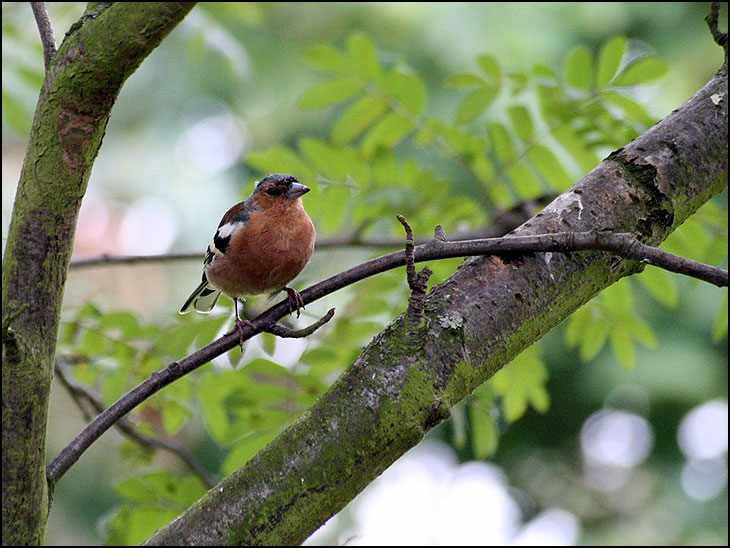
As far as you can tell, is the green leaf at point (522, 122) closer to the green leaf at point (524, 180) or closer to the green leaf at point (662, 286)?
the green leaf at point (524, 180)

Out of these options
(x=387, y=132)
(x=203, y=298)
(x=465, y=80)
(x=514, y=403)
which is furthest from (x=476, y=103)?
(x=203, y=298)

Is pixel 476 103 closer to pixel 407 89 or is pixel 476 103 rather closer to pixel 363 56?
pixel 407 89

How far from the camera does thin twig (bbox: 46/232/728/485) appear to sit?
6.56ft

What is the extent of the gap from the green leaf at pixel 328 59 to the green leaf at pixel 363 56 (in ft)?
0.15

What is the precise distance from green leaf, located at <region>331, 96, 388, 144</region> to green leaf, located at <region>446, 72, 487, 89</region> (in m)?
0.33

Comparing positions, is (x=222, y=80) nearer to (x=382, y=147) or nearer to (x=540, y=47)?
(x=540, y=47)

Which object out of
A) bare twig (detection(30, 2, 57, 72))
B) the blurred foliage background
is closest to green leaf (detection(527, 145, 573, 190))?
the blurred foliage background

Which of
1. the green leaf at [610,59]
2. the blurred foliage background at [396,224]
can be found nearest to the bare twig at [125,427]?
the blurred foliage background at [396,224]

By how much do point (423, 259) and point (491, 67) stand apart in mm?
1870

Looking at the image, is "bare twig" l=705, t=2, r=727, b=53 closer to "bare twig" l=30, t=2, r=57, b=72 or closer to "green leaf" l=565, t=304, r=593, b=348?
"green leaf" l=565, t=304, r=593, b=348

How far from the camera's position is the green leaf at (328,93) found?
12.7ft

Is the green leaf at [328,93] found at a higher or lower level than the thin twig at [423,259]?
higher

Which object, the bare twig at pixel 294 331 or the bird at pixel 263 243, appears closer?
the bare twig at pixel 294 331

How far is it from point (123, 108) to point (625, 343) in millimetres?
12877
